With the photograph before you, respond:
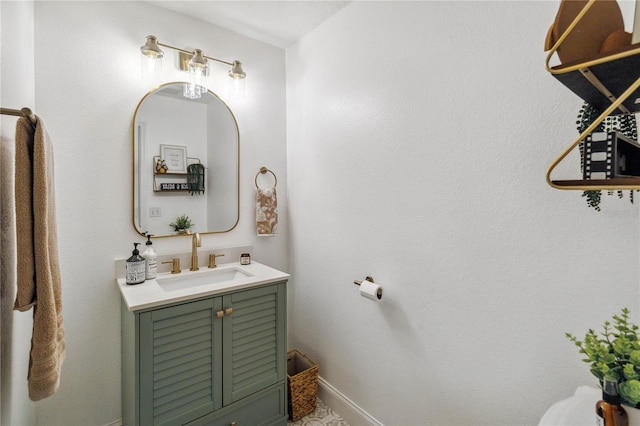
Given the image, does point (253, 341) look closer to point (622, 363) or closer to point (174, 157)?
point (174, 157)

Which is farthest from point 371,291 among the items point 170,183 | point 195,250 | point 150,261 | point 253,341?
point 170,183

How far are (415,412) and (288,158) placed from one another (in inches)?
68.6

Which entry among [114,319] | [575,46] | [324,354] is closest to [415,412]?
[324,354]

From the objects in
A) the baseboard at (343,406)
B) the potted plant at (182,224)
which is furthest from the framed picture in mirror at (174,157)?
the baseboard at (343,406)

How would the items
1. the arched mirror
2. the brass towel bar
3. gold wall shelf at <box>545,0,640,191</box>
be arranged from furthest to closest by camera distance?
the arched mirror → the brass towel bar → gold wall shelf at <box>545,0,640,191</box>

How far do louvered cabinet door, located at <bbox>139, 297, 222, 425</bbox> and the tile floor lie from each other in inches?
24.2

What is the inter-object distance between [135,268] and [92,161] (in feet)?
1.99

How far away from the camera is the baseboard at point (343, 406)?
67.2 inches

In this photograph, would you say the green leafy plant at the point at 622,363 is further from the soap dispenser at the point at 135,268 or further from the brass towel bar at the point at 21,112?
the soap dispenser at the point at 135,268

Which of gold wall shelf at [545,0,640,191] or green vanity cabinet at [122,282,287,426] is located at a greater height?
gold wall shelf at [545,0,640,191]

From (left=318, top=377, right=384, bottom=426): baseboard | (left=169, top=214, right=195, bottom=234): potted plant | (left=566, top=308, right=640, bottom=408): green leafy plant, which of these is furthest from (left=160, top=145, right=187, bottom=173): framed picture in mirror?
(left=566, top=308, right=640, bottom=408): green leafy plant

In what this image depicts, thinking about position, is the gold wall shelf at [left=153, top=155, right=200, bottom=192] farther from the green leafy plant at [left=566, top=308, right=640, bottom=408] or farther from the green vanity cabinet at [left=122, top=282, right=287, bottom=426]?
the green leafy plant at [left=566, top=308, right=640, bottom=408]

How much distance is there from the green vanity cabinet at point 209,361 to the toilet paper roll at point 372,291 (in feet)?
1.54

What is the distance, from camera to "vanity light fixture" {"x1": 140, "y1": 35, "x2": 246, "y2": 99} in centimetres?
163
